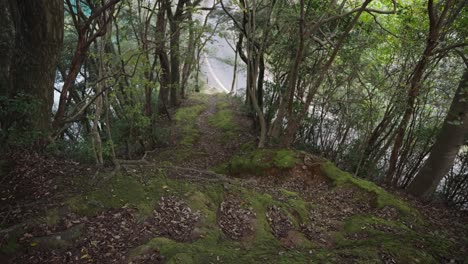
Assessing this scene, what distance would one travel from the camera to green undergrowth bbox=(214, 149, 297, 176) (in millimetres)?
8469

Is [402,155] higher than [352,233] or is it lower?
higher

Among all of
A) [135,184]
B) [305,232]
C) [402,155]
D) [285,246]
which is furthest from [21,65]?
[402,155]

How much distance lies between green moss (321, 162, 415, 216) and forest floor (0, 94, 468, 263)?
26 millimetres

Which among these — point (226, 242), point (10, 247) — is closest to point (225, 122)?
point (226, 242)

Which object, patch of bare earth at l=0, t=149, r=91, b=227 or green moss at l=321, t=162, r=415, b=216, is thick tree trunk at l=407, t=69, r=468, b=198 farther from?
patch of bare earth at l=0, t=149, r=91, b=227

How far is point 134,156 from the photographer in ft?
39.5

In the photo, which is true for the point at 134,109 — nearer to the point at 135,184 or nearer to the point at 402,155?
the point at 135,184

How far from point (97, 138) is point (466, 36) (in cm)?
975

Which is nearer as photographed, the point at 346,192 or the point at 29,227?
the point at 29,227

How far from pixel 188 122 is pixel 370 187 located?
11.9 metres

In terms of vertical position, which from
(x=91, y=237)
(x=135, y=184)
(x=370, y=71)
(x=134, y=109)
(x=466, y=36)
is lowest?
(x=91, y=237)

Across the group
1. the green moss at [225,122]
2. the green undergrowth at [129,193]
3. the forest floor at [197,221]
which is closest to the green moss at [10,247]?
the forest floor at [197,221]

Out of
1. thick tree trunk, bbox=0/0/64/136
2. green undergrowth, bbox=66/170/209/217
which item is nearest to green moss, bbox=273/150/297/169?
green undergrowth, bbox=66/170/209/217

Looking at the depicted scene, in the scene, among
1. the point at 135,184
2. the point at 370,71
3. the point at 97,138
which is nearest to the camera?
the point at 135,184
